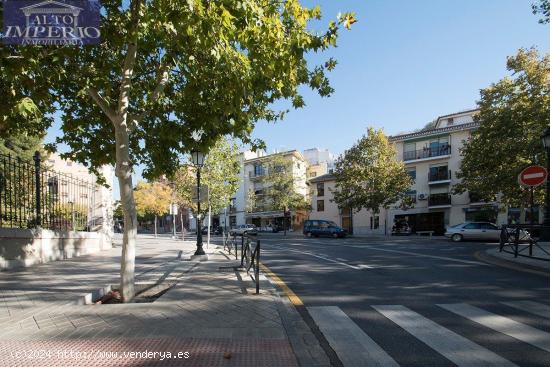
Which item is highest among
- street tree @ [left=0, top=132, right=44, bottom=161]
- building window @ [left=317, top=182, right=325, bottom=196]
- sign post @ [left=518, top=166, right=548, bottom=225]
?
street tree @ [left=0, top=132, right=44, bottom=161]

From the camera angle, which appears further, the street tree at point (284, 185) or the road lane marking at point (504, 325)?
the street tree at point (284, 185)

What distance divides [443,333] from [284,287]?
13.1 ft

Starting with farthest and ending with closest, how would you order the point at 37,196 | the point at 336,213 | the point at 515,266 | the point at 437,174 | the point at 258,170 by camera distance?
the point at 258,170 < the point at 336,213 < the point at 437,174 < the point at 37,196 < the point at 515,266

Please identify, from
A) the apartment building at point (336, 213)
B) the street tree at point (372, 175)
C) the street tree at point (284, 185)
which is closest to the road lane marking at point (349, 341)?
the street tree at point (372, 175)

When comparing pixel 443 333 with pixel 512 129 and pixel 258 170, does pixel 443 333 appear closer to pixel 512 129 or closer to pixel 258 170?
pixel 512 129

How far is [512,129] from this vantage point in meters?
25.4

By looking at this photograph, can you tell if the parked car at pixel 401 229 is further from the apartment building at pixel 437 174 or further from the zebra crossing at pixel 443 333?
the zebra crossing at pixel 443 333

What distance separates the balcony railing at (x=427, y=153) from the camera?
143ft

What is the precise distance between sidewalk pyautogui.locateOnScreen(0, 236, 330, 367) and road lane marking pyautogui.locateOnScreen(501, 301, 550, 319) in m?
3.37

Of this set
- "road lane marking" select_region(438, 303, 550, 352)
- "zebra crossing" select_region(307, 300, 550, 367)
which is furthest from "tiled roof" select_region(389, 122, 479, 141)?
"zebra crossing" select_region(307, 300, 550, 367)

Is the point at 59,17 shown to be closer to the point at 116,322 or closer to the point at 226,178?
the point at 116,322

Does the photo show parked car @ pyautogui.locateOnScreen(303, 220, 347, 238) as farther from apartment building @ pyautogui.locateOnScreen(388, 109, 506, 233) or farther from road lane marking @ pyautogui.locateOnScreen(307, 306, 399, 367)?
road lane marking @ pyautogui.locateOnScreen(307, 306, 399, 367)

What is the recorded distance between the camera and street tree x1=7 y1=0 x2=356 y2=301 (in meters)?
5.78

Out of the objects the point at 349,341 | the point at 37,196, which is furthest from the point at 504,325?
the point at 37,196
